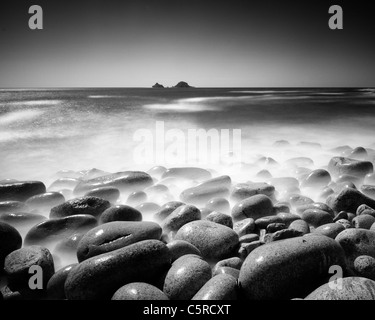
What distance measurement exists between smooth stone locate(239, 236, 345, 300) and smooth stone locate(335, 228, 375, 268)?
318mm

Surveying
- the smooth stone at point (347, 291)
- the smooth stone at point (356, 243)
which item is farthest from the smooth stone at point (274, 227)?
the smooth stone at point (347, 291)

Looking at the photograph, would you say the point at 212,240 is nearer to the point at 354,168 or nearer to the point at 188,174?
the point at 188,174

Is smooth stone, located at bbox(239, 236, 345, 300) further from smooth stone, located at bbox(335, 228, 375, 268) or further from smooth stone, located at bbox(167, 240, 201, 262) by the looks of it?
smooth stone, located at bbox(167, 240, 201, 262)

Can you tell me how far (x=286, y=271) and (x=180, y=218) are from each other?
1345 mm

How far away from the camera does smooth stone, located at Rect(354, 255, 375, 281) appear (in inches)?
81.1

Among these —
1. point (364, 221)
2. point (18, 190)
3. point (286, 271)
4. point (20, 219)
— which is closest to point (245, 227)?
point (286, 271)

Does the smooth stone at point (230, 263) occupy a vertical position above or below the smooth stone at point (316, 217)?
below

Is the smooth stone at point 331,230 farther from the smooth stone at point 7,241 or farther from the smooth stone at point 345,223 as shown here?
the smooth stone at point 7,241

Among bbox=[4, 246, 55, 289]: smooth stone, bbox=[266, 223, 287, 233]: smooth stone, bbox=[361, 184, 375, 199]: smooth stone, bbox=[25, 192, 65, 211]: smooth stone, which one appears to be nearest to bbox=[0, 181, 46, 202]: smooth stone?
bbox=[25, 192, 65, 211]: smooth stone

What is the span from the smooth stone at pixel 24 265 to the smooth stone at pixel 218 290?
1.28 meters

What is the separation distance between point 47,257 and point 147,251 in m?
0.92

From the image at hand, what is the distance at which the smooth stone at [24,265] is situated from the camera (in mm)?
2260

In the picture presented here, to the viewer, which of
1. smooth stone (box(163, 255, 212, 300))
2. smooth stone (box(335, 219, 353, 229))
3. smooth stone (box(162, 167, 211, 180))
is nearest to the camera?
smooth stone (box(163, 255, 212, 300))

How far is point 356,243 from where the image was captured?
2.29m
